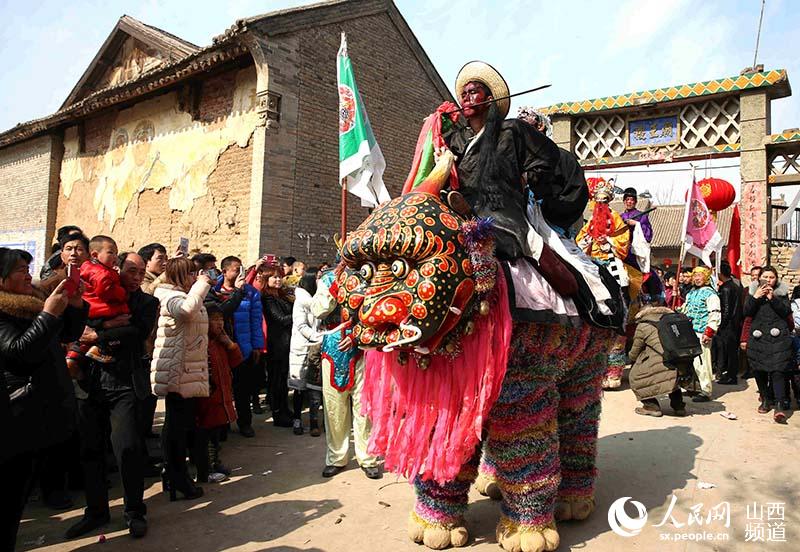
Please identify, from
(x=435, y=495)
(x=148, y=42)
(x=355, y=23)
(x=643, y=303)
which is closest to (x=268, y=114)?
(x=355, y=23)

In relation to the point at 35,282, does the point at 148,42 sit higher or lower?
higher

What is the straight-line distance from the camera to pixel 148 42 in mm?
13742

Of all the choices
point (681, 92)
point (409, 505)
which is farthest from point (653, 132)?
point (409, 505)

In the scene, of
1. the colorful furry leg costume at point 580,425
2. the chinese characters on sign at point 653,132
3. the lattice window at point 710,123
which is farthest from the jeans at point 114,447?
the lattice window at point 710,123

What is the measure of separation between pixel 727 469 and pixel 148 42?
49.1 feet

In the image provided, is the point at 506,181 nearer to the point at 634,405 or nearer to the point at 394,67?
the point at 634,405

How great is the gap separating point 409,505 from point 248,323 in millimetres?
2816

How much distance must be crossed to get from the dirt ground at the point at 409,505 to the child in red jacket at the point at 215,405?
0.58ft

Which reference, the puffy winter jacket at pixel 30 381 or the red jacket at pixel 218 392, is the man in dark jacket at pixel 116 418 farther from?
the red jacket at pixel 218 392

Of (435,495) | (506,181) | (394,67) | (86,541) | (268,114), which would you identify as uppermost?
(394,67)

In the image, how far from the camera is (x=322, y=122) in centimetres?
1102

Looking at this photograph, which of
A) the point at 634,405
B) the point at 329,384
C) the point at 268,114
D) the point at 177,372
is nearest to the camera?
the point at 177,372

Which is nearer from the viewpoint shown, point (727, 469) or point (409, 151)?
point (727, 469)

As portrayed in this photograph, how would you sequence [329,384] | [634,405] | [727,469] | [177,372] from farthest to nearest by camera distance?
[634,405]
[329,384]
[727,469]
[177,372]
